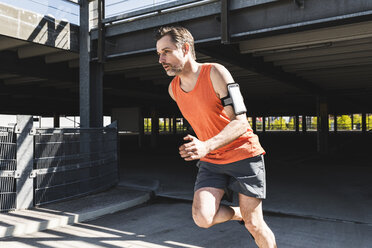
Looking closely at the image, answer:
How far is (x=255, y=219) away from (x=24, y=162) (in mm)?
5129

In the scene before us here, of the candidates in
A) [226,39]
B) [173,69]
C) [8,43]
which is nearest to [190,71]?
[173,69]

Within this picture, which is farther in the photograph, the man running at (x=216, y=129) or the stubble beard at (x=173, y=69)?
the stubble beard at (x=173, y=69)

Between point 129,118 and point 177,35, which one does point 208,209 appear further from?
point 129,118

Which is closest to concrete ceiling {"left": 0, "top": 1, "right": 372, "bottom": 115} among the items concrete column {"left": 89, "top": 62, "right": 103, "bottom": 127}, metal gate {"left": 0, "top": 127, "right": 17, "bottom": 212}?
concrete column {"left": 89, "top": 62, "right": 103, "bottom": 127}

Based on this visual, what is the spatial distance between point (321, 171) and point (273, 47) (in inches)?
226

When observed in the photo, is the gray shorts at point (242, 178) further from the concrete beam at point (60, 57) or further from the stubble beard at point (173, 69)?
the concrete beam at point (60, 57)

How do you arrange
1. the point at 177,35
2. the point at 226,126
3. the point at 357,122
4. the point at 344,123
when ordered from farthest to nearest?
the point at 357,122 → the point at 344,123 → the point at 177,35 → the point at 226,126

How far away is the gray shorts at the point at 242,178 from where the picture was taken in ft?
9.14

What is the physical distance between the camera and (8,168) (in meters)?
6.23

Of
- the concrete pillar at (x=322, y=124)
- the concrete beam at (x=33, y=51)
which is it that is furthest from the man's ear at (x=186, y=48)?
the concrete pillar at (x=322, y=124)

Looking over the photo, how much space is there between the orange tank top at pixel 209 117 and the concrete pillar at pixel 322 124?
17.8 m

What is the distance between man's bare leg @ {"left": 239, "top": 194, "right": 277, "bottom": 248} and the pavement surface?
1699 mm

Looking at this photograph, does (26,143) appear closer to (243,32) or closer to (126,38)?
(126,38)

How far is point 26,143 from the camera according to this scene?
21.1 ft
